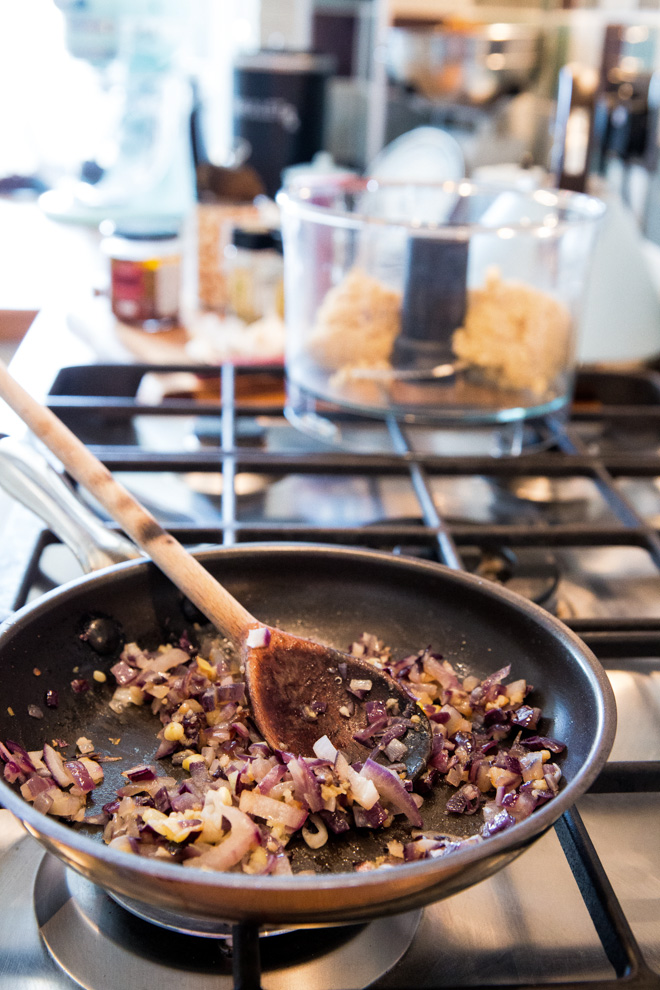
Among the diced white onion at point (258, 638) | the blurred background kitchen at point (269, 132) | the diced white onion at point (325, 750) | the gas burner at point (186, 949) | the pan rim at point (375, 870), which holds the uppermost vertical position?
the blurred background kitchen at point (269, 132)

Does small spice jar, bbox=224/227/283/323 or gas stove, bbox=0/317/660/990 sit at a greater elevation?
small spice jar, bbox=224/227/283/323

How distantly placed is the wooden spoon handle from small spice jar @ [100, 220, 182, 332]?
78 cm

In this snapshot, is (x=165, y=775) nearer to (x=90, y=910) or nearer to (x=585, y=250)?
(x=90, y=910)

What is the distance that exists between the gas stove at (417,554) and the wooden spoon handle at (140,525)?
4.5 inches

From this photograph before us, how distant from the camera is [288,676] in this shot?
0.65 meters

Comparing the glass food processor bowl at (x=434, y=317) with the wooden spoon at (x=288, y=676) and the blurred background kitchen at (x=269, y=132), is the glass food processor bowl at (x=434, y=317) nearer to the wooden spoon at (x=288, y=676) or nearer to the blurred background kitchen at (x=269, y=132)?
the blurred background kitchen at (x=269, y=132)

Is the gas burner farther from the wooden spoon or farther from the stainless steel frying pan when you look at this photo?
the wooden spoon

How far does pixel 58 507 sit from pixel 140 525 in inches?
3.2

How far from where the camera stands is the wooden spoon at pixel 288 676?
625 mm

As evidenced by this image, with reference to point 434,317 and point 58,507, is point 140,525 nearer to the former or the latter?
point 58,507

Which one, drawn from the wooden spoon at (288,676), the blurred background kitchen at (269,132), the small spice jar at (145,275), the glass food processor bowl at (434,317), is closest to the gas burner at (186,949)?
the wooden spoon at (288,676)

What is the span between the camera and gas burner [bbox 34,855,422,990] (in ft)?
1.62

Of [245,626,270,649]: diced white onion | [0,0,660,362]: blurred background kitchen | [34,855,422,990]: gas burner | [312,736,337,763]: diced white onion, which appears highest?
[0,0,660,362]: blurred background kitchen

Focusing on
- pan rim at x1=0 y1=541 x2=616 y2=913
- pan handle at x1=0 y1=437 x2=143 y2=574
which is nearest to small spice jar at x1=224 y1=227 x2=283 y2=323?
pan handle at x1=0 y1=437 x2=143 y2=574
